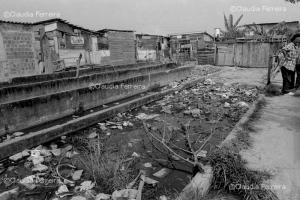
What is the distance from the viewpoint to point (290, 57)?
8242 millimetres

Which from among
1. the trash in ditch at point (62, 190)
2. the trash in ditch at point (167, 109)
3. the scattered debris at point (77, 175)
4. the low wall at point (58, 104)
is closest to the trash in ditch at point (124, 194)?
the trash in ditch at point (62, 190)

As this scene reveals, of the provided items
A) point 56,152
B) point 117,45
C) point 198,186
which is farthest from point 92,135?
point 117,45

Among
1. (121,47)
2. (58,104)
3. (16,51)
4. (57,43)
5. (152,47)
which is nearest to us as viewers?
(58,104)

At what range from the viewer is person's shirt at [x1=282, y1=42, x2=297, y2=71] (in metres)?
8.24

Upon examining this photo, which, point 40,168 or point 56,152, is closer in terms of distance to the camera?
point 40,168

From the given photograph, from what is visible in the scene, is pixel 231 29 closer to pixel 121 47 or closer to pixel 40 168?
pixel 121 47

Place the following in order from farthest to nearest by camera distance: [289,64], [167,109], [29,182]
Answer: [289,64]
[167,109]
[29,182]

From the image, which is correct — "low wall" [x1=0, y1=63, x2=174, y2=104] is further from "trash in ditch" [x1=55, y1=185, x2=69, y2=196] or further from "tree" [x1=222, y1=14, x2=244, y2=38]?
"tree" [x1=222, y1=14, x2=244, y2=38]

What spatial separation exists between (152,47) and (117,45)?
19.4 ft

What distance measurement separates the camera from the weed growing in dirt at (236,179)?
9.96 feet

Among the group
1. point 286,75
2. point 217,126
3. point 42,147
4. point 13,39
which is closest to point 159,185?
point 42,147

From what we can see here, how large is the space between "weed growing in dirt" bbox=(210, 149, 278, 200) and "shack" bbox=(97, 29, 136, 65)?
15992 millimetres

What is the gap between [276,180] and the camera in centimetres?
333

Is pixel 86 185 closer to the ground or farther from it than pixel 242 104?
closer to the ground
